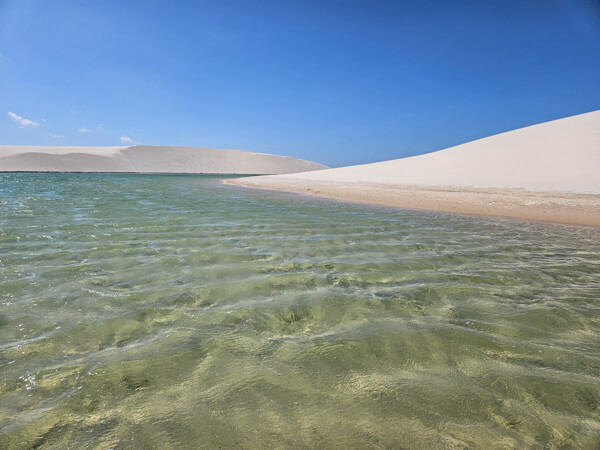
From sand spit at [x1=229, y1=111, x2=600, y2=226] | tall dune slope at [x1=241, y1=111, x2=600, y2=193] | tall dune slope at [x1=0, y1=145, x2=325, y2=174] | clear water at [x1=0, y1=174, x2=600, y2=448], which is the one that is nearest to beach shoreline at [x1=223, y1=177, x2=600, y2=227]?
sand spit at [x1=229, y1=111, x2=600, y2=226]

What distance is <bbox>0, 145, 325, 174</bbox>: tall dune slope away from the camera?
8819cm

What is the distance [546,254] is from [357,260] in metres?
3.25

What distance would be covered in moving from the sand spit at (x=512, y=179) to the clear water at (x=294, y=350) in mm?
7988

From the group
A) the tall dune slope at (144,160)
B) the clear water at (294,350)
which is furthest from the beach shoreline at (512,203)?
the tall dune slope at (144,160)

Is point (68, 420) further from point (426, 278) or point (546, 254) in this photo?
point (546, 254)

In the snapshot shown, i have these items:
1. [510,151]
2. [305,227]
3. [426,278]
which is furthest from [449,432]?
[510,151]

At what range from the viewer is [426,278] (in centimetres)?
355

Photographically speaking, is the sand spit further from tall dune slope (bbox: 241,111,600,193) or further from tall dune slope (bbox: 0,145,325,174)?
tall dune slope (bbox: 0,145,325,174)

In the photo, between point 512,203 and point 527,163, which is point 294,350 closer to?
point 512,203

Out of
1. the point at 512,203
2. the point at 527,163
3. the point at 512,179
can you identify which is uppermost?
the point at 527,163

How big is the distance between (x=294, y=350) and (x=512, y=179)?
2043 cm

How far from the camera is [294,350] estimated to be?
205 cm

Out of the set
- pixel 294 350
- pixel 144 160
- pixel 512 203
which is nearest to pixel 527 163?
pixel 512 203

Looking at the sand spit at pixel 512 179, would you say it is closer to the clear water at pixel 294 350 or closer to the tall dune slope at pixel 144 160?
the clear water at pixel 294 350
